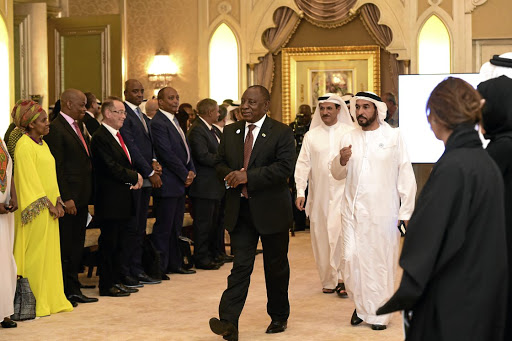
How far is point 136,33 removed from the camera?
12.9m

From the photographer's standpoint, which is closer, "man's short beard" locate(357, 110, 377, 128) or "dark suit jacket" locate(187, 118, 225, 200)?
"man's short beard" locate(357, 110, 377, 128)

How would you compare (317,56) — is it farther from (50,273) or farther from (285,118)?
(50,273)

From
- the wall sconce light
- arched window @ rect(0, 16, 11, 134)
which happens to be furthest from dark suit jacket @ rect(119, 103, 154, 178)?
the wall sconce light

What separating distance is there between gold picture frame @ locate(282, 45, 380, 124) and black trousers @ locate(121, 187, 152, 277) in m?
5.41

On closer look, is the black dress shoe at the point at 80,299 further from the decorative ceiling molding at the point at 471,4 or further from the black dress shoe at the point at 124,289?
the decorative ceiling molding at the point at 471,4

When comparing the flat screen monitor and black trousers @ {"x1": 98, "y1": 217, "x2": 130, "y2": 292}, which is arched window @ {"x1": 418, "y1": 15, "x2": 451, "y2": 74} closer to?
the flat screen monitor

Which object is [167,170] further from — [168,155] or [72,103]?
[72,103]

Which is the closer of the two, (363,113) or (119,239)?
(363,113)

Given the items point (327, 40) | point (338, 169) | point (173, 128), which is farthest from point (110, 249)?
point (327, 40)

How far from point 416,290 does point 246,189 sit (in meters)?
2.65

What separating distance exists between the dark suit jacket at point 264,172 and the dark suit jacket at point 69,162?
144cm

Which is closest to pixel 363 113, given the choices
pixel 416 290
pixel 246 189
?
pixel 246 189

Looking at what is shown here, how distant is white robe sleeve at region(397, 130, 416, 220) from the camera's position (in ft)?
18.0

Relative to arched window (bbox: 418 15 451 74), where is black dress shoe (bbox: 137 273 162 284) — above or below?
below
